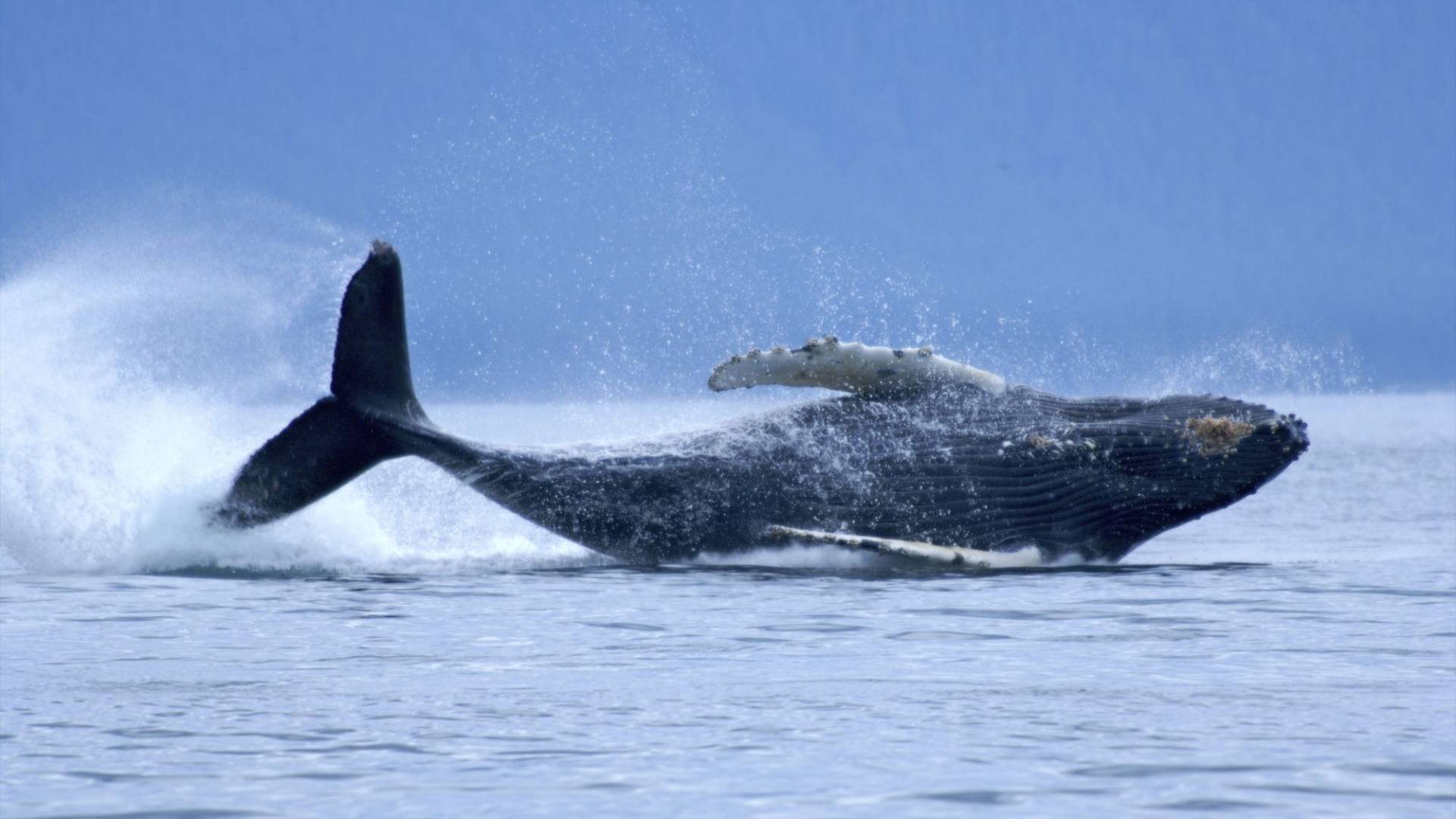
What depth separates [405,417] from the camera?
12328mm

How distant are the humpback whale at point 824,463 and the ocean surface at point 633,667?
33 cm

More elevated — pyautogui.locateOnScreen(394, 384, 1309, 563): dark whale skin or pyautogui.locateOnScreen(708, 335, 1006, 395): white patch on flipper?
pyautogui.locateOnScreen(708, 335, 1006, 395): white patch on flipper

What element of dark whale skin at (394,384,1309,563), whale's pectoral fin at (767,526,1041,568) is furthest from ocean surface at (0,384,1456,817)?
dark whale skin at (394,384,1309,563)

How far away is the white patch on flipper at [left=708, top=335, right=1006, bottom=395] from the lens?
12289 mm

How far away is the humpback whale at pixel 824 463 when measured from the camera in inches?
479

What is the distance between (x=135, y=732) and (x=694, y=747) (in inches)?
78.1

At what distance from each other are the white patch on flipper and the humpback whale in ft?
0.04

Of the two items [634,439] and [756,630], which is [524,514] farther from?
[756,630]

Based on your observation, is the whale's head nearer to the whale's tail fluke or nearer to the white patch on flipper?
the white patch on flipper

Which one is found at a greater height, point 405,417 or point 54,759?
point 405,417

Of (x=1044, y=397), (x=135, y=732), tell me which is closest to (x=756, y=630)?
(x=135, y=732)

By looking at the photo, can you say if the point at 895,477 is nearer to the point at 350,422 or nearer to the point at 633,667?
the point at 350,422

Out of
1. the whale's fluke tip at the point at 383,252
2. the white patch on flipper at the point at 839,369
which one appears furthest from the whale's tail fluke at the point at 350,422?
the white patch on flipper at the point at 839,369

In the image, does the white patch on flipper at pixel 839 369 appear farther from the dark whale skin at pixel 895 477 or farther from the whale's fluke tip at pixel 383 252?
the whale's fluke tip at pixel 383 252
